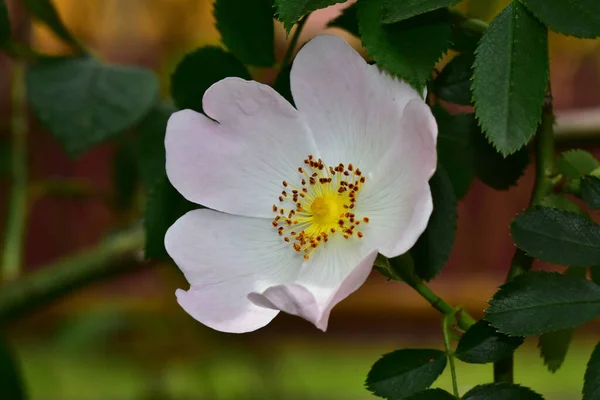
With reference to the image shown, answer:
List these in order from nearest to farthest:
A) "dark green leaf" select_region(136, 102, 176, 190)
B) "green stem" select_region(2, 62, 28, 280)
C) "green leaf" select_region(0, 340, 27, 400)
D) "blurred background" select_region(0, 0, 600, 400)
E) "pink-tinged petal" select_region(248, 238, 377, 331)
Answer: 1. "pink-tinged petal" select_region(248, 238, 377, 331)
2. "dark green leaf" select_region(136, 102, 176, 190)
3. "green leaf" select_region(0, 340, 27, 400)
4. "green stem" select_region(2, 62, 28, 280)
5. "blurred background" select_region(0, 0, 600, 400)

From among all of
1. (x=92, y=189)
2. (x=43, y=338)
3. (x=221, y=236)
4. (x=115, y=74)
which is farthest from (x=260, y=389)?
(x=221, y=236)

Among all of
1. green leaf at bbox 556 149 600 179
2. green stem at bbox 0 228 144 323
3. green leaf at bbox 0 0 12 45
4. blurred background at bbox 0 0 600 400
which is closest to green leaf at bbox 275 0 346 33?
green leaf at bbox 556 149 600 179

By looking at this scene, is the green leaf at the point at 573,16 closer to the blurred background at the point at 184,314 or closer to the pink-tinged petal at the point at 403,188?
the pink-tinged petal at the point at 403,188

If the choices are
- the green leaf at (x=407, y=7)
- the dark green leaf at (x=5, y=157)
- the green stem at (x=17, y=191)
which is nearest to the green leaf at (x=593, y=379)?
the green leaf at (x=407, y=7)

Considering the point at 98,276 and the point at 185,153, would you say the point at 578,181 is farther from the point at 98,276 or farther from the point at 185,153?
the point at 98,276

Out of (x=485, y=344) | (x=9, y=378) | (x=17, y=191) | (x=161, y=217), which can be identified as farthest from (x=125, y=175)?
(x=485, y=344)

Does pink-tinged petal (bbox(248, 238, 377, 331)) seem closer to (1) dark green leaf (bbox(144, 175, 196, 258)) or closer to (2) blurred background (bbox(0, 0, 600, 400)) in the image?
(1) dark green leaf (bbox(144, 175, 196, 258))
